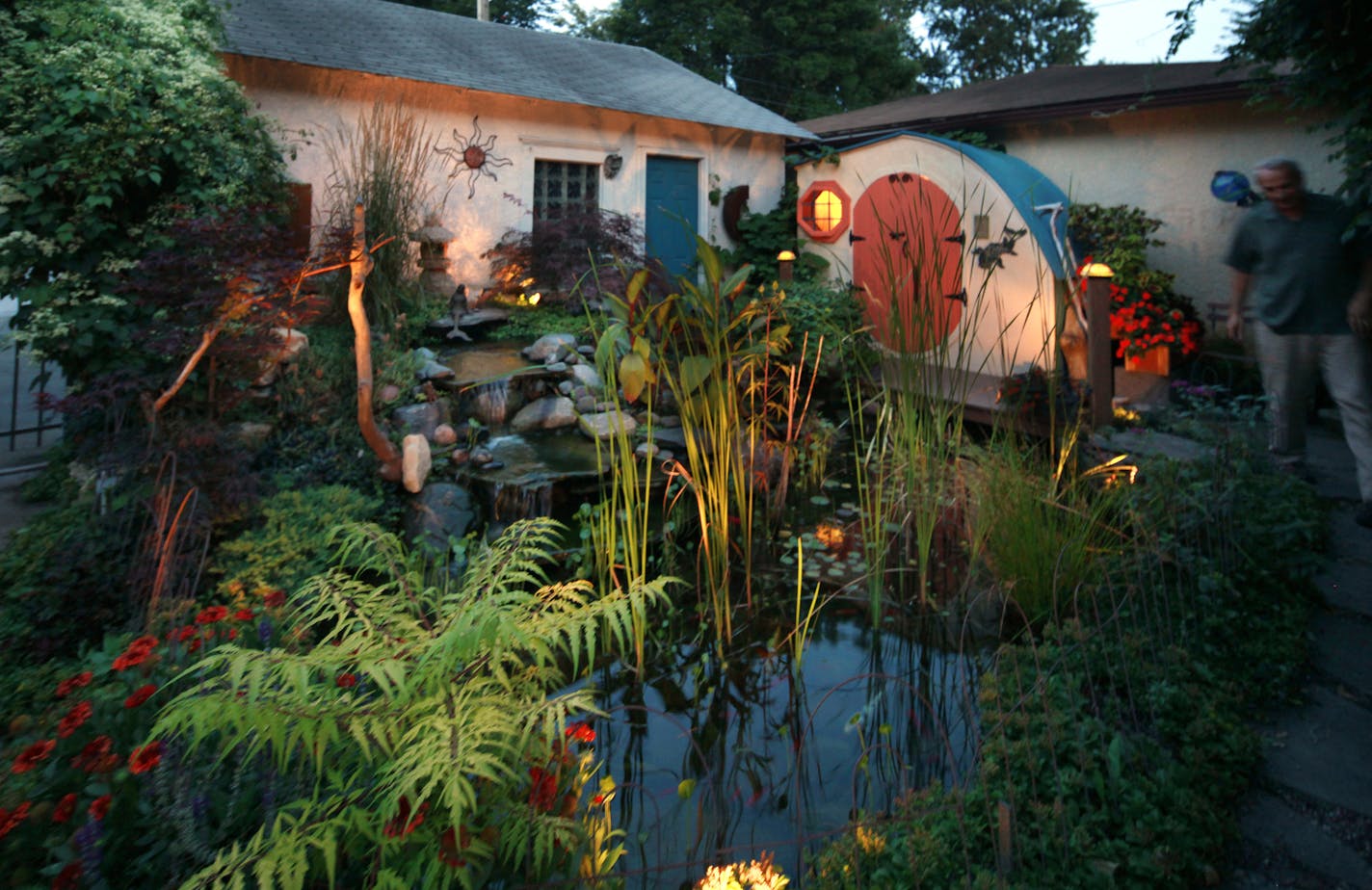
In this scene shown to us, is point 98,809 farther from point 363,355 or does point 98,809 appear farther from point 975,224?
point 975,224

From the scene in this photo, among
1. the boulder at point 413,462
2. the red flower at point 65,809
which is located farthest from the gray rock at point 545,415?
the red flower at point 65,809

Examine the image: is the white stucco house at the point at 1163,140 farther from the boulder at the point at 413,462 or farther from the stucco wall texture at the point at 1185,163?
the boulder at the point at 413,462

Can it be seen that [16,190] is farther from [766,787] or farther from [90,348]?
[766,787]

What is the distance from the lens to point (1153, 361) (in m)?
6.96

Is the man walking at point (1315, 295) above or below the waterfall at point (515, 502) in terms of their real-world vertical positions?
above

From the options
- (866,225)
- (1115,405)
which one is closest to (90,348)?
(1115,405)

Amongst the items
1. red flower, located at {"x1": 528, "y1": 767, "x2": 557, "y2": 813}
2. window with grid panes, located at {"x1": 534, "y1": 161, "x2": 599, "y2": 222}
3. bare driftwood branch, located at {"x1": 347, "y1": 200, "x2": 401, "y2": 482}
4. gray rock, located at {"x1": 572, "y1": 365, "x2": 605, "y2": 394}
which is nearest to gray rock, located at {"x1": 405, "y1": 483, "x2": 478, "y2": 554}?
bare driftwood branch, located at {"x1": 347, "y1": 200, "x2": 401, "y2": 482}

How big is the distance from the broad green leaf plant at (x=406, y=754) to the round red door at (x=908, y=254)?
1624mm

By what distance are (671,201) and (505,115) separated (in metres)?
2.20

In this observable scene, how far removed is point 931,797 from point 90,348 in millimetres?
4433

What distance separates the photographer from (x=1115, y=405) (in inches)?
242

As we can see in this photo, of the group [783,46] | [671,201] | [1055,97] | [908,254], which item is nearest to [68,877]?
[908,254]

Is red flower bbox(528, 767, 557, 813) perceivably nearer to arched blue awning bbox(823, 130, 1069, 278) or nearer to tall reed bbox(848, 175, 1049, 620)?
tall reed bbox(848, 175, 1049, 620)

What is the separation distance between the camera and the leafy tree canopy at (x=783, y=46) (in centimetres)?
1808
